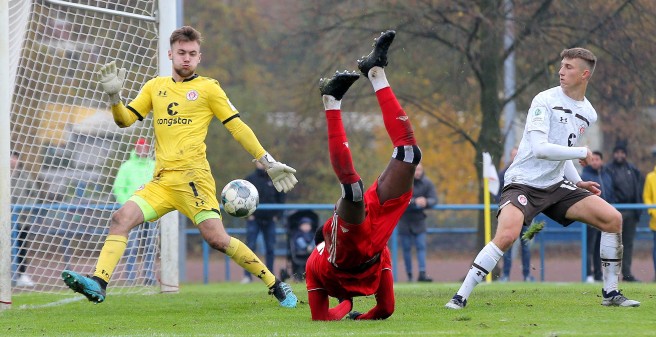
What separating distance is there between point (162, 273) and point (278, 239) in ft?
22.5

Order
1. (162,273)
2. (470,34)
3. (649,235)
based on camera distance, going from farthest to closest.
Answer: (470,34)
(649,235)
(162,273)

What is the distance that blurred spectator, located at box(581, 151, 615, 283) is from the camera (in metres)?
17.2

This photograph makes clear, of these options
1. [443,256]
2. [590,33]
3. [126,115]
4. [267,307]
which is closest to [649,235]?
[590,33]

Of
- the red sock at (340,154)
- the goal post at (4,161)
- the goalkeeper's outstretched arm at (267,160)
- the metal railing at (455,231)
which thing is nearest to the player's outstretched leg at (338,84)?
the red sock at (340,154)

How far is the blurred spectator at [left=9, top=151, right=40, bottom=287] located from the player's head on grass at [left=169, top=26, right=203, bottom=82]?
330 centimetres

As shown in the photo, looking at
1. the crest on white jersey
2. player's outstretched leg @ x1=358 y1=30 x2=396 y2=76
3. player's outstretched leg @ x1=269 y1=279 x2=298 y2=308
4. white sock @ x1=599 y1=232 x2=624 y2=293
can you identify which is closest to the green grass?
player's outstretched leg @ x1=269 y1=279 x2=298 y2=308

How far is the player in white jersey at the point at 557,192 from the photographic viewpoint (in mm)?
9320

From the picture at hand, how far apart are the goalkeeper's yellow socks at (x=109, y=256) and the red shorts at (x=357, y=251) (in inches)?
72.3

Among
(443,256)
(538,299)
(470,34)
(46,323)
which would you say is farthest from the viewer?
(443,256)

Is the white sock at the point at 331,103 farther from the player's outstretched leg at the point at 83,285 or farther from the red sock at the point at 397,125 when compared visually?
the player's outstretched leg at the point at 83,285

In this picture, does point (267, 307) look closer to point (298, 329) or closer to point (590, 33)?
point (298, 329)

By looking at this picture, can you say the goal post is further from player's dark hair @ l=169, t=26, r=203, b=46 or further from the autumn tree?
the autumn tree

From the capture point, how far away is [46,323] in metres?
9.62

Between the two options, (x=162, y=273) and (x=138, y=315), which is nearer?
(x=138, y=315)
